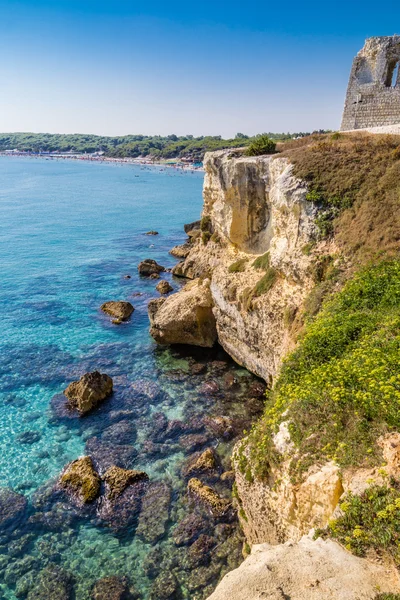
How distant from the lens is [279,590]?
290 inches

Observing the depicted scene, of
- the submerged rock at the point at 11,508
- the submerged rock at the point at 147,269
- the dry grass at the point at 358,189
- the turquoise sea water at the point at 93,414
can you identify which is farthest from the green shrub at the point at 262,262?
the submerged rock at the point at 147,269

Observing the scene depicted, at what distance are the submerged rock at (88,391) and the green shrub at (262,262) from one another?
1274cm

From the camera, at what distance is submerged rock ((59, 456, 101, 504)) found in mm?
17641

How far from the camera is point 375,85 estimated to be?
96.4ft

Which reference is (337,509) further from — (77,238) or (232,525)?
(77,238)


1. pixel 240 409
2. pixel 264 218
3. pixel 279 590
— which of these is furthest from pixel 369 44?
pixel 279 590

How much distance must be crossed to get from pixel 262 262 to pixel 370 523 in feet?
70.6

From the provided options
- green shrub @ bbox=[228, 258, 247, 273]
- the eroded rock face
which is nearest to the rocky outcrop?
the eroded rock face

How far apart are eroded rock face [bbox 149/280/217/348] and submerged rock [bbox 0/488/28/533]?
15.1m

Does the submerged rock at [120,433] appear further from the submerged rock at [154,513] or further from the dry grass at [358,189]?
the dry grass at [358,189]

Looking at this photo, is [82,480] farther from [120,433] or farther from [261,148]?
[261,148]

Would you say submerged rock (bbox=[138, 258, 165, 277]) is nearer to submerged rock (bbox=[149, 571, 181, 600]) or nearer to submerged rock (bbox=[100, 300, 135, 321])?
submerged rock (bbox=[100, 300, 135, 321])

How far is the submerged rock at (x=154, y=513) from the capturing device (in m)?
16.0

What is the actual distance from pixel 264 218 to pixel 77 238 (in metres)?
40.6
